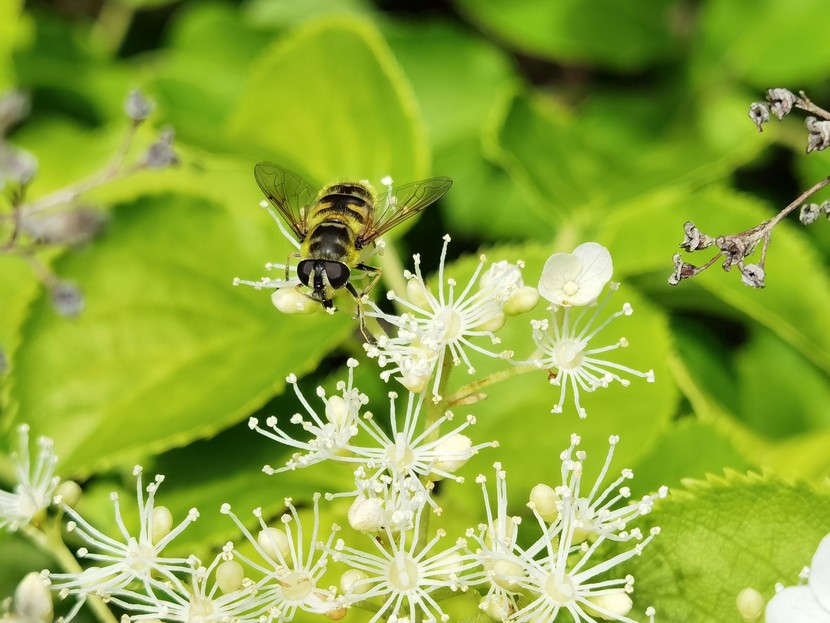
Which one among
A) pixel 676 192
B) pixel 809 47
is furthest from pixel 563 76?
pixel 676 192

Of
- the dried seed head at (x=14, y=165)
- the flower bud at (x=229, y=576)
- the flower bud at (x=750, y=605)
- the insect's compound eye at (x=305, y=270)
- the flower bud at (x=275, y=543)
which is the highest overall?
the dried seed head at (x=14, y=165)

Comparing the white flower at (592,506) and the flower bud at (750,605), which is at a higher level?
the white flower at (592,506)

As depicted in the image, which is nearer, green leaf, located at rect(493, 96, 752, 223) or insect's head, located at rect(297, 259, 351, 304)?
insect's head, located at rect(297, 259, 351, 304)

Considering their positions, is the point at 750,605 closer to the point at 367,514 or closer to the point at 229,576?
the point at 367,514

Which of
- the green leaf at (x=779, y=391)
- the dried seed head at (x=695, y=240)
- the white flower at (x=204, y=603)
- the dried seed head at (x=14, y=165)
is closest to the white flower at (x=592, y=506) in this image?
the dried seed head at (x=695, y=240)

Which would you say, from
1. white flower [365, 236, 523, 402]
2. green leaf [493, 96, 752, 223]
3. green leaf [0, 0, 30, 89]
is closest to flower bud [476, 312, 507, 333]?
white flower [365, 236, 523, 402]

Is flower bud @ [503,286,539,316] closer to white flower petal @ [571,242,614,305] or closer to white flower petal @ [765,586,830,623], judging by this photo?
white flower petal @ [571,242,614,305]

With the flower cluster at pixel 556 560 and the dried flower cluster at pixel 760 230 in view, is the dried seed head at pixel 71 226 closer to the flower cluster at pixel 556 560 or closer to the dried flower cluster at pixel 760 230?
the flower cluster at pixel 556 560
